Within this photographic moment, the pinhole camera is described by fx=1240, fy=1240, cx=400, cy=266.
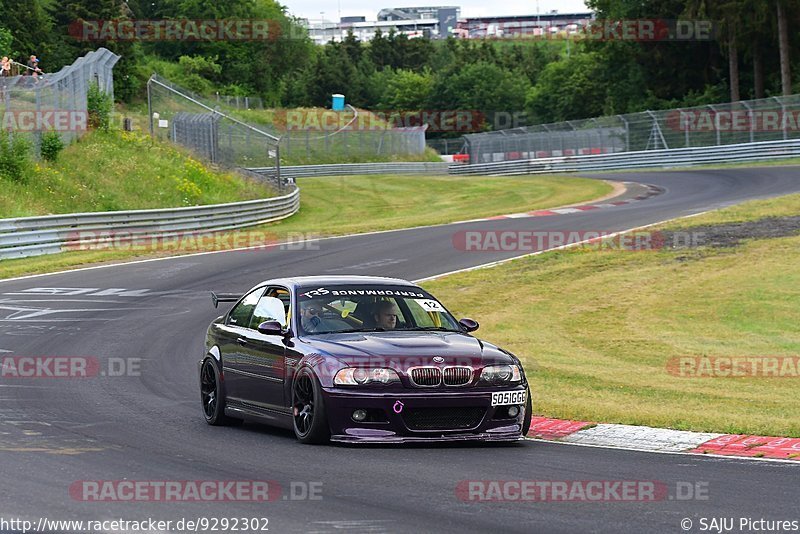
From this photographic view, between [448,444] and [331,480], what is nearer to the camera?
[331,480]

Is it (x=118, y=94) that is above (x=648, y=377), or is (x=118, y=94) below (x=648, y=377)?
above

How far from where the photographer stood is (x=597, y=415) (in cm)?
1146

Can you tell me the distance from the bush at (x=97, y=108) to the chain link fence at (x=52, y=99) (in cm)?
32

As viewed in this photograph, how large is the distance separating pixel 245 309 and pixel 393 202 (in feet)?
128

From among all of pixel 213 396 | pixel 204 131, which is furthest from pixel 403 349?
pixel 204 131

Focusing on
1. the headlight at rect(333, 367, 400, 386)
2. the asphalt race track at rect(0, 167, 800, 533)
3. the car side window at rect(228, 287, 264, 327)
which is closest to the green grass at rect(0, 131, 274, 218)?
the asphalt race track at rect(0, 167, 800, 533)

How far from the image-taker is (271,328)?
408 inches

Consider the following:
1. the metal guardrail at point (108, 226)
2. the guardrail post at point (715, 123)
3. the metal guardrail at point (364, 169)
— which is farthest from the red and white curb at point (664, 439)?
the metal guardrail at point (364, 169)

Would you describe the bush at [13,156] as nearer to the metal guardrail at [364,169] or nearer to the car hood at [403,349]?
the car hood at [403,349]

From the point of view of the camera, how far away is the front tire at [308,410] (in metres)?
9.52

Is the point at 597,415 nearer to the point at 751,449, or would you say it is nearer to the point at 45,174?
the point at 751,449

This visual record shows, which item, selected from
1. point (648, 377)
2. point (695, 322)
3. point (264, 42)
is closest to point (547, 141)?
point (695, 322)

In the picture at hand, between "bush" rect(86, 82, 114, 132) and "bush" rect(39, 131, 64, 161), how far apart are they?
4195 mm

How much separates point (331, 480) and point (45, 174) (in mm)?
28059
